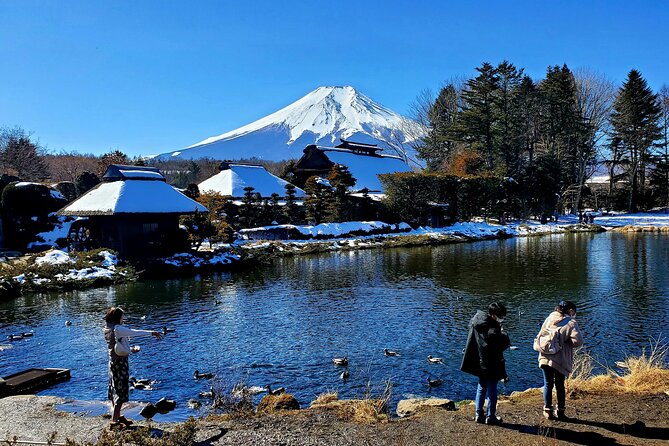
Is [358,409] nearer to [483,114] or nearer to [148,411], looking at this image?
[148,411]

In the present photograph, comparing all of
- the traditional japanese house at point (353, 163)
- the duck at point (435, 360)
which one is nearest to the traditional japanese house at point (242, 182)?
the traditional japanese house at point (353, 163)

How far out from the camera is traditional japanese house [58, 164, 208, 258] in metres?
27.0

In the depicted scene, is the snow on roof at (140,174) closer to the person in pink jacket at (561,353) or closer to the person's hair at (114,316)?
the person's hair at (114,316)

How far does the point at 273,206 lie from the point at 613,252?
24866 millimetres

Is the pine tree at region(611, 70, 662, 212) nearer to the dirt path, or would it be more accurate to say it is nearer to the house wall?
the house wall

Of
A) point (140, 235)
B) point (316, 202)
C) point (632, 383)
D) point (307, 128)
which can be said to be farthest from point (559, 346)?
point (307, 128)

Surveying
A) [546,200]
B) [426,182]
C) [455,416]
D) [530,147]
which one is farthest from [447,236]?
[455,416]

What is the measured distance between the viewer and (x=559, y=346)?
618cm

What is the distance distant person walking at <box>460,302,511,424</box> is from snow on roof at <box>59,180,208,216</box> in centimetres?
2391

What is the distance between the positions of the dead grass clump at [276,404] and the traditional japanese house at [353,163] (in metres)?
42.6

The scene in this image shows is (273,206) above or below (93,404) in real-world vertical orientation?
above

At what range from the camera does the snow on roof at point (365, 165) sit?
55719 millimetres

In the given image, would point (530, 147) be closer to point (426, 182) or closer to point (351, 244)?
point (426, 182)

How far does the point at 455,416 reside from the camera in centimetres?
688
